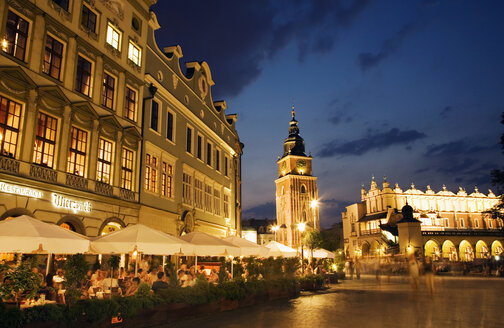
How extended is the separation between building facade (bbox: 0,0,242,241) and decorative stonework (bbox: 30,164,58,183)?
0.04 metres

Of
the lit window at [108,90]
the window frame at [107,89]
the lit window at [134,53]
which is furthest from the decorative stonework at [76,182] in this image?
the lit window at [134,53]

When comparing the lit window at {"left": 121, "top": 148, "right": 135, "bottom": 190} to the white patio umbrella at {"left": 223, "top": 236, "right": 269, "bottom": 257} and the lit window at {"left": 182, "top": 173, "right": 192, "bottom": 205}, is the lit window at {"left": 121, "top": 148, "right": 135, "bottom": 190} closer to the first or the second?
the white patio umbrella at {"left": 223, "top": 236, "right": 269, "bottom": 257}

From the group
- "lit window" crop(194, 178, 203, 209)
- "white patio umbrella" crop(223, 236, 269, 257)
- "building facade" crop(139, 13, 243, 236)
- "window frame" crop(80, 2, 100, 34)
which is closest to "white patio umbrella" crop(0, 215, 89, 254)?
"white patio umbrella" crop(223, 236, 269, 257)

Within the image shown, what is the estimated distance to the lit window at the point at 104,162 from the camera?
18.6 m

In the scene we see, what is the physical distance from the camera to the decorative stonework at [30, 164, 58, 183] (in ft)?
48.7

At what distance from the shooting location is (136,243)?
12.9m

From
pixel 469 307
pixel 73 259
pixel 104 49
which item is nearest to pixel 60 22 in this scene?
pixel 104 49

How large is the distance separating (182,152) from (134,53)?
7281 millimetres

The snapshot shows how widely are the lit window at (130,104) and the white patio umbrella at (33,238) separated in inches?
402

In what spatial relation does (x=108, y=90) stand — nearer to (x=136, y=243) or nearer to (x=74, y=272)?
(x=136, y=243)

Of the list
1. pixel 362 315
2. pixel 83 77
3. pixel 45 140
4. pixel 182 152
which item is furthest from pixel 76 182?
pixel 362 315

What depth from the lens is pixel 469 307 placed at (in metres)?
15.0

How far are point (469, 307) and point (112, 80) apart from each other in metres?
17.7

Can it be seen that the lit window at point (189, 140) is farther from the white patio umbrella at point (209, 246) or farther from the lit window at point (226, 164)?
the white patio umbrella at point (209, 246)
